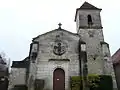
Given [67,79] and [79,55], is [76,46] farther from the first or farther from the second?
[67,79]

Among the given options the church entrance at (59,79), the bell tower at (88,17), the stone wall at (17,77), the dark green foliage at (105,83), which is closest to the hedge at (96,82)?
the dark green foliage at (105,83)

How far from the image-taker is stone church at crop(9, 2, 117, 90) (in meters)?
19.2

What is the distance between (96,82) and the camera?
18.5 meters

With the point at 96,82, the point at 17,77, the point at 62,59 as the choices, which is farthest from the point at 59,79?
the point at 17,77

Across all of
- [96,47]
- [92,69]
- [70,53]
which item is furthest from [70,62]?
[96,47]

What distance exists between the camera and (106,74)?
64.2 feet

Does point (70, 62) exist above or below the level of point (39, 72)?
above

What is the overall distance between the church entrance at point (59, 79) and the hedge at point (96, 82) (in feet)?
4.76

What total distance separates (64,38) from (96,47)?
4.53 meters

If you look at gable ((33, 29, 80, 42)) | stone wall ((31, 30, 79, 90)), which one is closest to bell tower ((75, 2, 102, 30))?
Answer: gable ((33, 29, 80, 42))

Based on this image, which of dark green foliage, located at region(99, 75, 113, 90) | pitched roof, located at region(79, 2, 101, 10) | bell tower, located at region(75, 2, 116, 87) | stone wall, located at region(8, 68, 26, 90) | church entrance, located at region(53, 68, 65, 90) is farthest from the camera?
pitched roof, located at region(79, 2, 101, 10)

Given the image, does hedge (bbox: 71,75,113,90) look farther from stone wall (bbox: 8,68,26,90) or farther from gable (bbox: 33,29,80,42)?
stone wall (bbox: 8,68,26,90)

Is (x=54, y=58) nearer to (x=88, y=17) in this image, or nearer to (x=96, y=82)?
(x=96, y=82)

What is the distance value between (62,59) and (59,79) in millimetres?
2491
